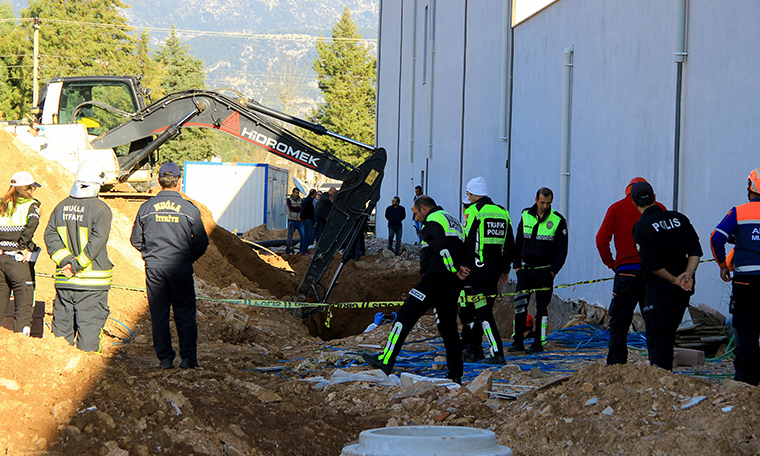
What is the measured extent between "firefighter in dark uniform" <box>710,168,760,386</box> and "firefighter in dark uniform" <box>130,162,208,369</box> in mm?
4709

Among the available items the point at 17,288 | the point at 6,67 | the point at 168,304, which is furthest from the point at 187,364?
the point at 6,67

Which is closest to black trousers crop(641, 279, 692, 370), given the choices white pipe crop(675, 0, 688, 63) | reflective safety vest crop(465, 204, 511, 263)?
reflective safety vest crop(465, 204, 511, 263)

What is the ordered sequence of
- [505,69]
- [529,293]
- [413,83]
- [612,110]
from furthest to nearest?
[413,83]
[505,69]
[612,110]
[529,293]

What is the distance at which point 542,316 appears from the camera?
863 cm

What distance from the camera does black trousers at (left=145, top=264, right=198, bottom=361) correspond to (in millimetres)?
6625

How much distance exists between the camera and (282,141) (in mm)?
12508

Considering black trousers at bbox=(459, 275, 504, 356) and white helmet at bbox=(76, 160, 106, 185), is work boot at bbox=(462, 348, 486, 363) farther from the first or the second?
white helmet at bbox=(76, 160, 106, 185)

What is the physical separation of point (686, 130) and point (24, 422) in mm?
7134

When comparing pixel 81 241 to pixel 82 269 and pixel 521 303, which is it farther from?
pixel 521 303

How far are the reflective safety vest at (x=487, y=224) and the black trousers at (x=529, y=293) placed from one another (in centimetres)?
63

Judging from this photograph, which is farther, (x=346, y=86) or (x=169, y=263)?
(x=346, y=86)

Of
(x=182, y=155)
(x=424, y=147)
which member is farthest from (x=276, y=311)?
(x=182, y=155)

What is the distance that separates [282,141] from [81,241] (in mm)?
6247

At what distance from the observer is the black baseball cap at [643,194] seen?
5.94m
